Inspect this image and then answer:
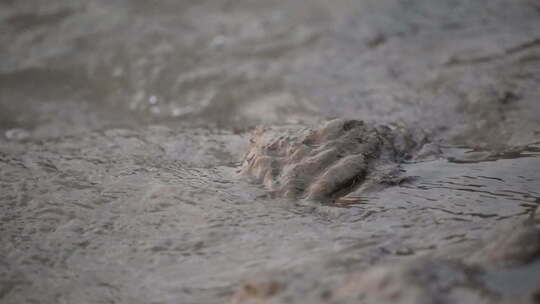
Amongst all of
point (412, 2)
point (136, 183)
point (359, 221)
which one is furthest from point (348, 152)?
point (412, 2)

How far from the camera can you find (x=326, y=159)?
235 cm

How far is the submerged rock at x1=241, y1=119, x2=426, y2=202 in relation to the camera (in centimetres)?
226

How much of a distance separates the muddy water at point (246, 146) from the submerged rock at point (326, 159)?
0.22ft

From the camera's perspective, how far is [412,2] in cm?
427

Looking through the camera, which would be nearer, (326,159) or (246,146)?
(326,159)

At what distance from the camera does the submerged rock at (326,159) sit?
2262 mm

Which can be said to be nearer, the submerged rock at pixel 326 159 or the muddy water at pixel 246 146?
the muddy water at pixel 246 146

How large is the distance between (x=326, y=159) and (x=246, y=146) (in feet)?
2.00

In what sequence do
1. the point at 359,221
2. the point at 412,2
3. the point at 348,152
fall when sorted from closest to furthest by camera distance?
the point at 359,221 < the point at 348,152 < the point at 412,2

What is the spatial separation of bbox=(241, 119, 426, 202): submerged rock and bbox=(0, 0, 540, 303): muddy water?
7 centimetres

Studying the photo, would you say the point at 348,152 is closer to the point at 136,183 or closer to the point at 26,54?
the point at 136,183

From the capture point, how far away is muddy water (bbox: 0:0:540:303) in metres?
1.79

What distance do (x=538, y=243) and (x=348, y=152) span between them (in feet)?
2.98

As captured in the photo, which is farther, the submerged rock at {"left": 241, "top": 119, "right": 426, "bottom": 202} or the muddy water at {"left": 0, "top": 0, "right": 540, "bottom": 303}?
the submerged rock at {"left": 241, "top": 119, "right": 426, "bottom": 202}
